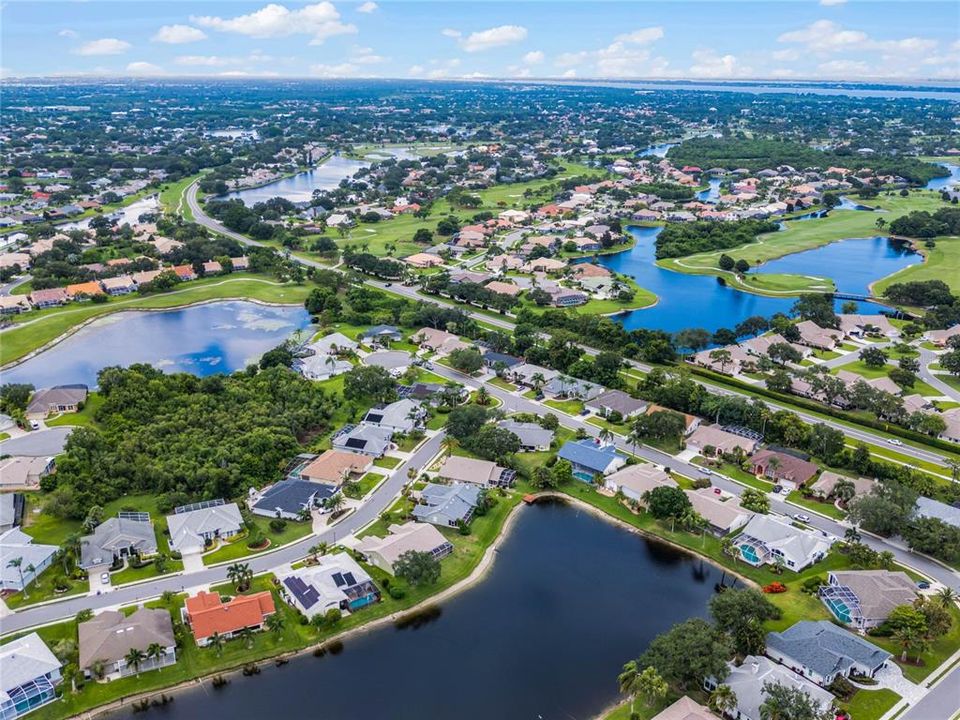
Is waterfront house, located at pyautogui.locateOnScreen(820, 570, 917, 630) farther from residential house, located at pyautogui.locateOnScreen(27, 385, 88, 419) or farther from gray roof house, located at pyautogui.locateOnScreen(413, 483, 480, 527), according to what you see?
residential house, located at pyautogui.locateOnScreen(27, 385, 88, 419)

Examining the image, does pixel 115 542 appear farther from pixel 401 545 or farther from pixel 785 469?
pixel 785 469

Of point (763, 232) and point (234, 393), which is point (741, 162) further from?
point (234, 393)

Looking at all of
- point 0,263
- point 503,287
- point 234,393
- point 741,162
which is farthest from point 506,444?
point 741,162

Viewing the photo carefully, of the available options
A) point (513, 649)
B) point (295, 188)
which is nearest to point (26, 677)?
point (513, 649)

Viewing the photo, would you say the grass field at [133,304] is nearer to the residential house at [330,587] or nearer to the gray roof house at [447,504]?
the gray roof house at [447,504]

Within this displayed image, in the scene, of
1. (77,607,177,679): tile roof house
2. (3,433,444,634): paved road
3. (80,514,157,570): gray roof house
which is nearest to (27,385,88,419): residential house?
(80,514,157,570): gray roof house
